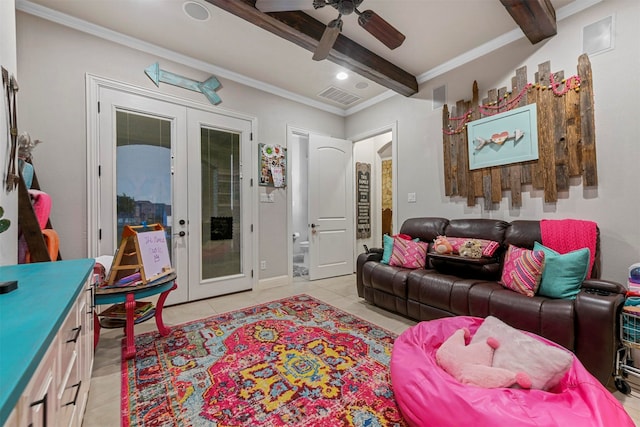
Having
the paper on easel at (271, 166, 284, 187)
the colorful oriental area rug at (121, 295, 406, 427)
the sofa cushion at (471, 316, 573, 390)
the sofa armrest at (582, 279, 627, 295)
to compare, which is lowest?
the colorful oriental area rug at (121, 295, 406, 427)

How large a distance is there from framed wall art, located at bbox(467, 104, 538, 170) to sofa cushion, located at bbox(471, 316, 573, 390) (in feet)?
6.34

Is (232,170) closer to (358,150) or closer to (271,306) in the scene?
(271,306)

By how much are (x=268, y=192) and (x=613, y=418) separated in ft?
11.9

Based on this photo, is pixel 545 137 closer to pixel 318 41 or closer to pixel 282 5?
pixel 318 41

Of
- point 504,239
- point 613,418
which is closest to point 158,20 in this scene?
point 504,239

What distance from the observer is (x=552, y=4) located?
7.91 feet

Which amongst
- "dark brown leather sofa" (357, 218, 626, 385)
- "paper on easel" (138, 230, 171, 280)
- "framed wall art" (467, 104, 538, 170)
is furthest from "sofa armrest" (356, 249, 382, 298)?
"paper on easel" (138, 230, 171, 280)

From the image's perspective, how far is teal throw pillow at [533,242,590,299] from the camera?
75.4 inches

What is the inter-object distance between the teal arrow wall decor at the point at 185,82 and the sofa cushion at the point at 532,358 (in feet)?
12.2

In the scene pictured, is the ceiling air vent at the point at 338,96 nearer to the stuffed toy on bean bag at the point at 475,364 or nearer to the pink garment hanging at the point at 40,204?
the pink garment hanging at the point at 40,204

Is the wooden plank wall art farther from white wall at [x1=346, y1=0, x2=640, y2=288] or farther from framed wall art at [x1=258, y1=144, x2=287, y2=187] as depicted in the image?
framed wall art at [x1=258, y1=144, x2=287, y2=187]

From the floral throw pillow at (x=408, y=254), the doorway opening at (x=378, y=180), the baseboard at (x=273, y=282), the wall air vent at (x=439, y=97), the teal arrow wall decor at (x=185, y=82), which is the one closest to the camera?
the floral throw pillow at (x=408, y=254)

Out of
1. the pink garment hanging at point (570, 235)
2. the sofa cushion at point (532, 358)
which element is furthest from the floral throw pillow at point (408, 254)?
the sofa cushion at point (532, 358)

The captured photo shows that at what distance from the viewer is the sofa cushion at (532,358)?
1.30 metres
